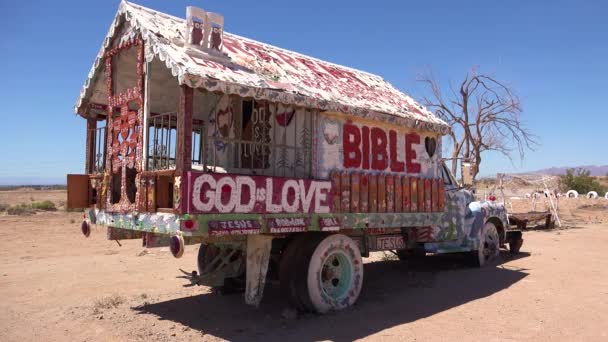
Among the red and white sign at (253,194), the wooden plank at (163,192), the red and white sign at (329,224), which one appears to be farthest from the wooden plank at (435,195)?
the wooden plank at (163,192)

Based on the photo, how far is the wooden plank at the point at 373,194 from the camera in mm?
7175

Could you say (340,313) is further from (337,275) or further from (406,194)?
(406,194)

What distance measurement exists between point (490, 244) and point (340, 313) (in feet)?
17.7

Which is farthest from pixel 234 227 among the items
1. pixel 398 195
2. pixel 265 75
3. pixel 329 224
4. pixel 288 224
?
pixel 398 195

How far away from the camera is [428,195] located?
27.3ft

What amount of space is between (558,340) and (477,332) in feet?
2.62

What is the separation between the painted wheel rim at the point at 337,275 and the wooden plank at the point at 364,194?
74cm

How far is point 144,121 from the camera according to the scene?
5922 mm

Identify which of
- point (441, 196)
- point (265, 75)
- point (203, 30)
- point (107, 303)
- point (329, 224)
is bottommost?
point (107, 303)

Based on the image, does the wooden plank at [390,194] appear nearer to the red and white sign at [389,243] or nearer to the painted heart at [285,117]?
the red and white sign at [389,243]

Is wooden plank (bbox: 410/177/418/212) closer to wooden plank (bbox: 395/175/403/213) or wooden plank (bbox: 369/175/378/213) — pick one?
wooden plank (bbox: 395/175/403/213)

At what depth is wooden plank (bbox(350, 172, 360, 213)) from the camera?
6.92 meters

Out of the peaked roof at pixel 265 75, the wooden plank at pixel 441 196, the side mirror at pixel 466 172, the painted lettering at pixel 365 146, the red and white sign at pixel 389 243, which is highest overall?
the peaked roof at pixel 265 75

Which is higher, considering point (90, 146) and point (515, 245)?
point (90, 146)
